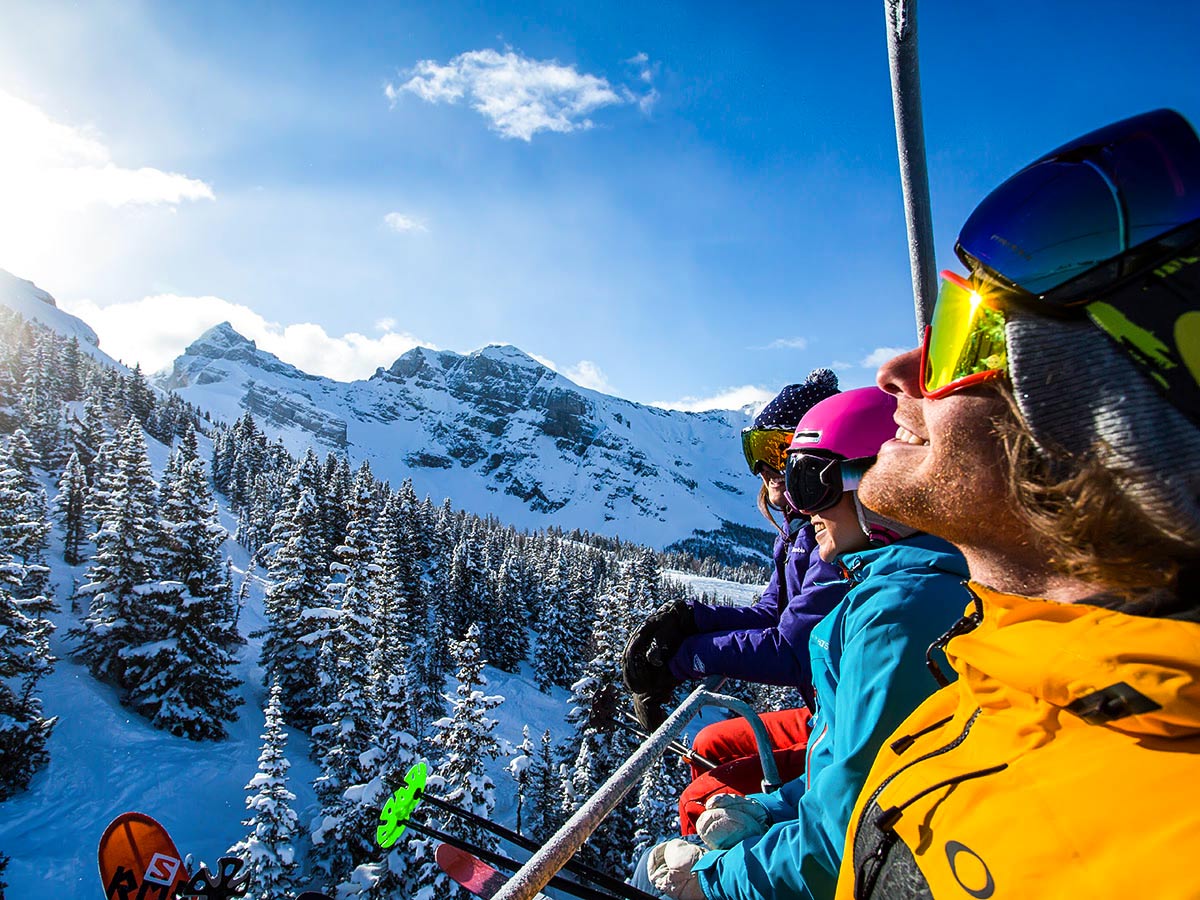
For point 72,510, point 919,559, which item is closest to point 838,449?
point 919,559

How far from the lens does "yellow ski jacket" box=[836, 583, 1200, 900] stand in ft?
2.60

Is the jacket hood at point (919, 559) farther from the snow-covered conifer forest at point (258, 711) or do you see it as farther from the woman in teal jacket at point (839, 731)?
the snow-covered conifer forest at point (258, 711)

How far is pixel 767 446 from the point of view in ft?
14.2

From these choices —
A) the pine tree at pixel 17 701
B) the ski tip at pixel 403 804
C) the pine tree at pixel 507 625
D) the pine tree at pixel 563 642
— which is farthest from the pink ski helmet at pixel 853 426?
the pine tree at pixel 507 625

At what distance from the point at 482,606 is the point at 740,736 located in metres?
50.7

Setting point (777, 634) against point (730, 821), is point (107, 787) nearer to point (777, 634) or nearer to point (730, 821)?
point (777, 634)

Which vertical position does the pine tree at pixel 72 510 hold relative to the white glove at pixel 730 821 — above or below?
below

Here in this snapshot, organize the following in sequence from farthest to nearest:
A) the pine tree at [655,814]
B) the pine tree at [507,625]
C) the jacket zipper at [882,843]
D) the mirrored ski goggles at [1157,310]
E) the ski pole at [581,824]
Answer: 1. the pine tree at [507,625]
2. the pine tree at [655,814]
3. the ski pole at [581,824]
4. the jacket zipper at [882,843]
5. the mirrored ski goggles at [1157,310]

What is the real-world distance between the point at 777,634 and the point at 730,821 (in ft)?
4.52

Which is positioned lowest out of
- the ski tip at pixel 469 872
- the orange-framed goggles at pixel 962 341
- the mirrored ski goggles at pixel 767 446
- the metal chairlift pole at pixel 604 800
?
the ski tip at pixel 469 872

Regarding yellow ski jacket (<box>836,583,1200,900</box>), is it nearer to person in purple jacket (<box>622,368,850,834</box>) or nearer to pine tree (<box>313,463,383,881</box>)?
person in purple jacket (<box>622,368,850,834</box>)

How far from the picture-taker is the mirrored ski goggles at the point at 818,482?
3.16 meters

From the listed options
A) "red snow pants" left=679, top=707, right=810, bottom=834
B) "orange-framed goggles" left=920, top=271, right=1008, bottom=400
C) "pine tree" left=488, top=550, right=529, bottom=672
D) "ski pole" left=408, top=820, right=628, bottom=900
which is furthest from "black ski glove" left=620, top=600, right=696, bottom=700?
"pine tree" left=488, top=550, right=529, bottom=672

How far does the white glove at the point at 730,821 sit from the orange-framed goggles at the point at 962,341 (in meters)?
1.95
